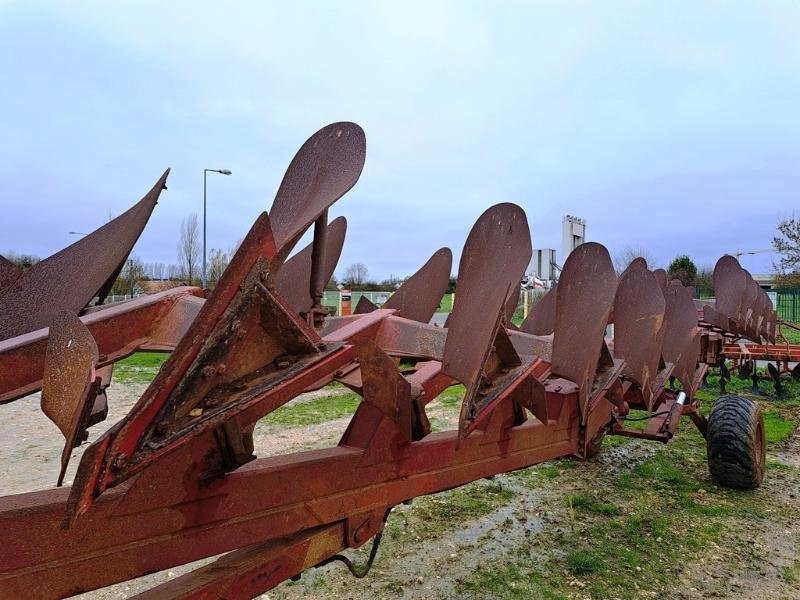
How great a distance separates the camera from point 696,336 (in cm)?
491

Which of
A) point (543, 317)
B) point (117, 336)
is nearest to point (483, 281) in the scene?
point (117, 336)

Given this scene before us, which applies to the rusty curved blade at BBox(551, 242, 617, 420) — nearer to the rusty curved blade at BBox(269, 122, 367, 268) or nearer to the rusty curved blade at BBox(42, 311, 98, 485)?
the rusty curved blade at BBox(269, 122, 367, 268)

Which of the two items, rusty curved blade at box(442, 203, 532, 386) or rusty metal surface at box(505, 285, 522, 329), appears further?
rusty metal surface at box(505, 285, 522, 329)

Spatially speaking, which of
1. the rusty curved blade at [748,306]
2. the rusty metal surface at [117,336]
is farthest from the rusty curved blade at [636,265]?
the rusty curved blade at [748,306]

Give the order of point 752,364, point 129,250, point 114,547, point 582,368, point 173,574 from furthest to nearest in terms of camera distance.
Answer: point 752,364 → point 173,574 → point 582,368 → point 129,250 → point 114,547

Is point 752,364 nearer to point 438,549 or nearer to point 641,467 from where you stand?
point 641,467

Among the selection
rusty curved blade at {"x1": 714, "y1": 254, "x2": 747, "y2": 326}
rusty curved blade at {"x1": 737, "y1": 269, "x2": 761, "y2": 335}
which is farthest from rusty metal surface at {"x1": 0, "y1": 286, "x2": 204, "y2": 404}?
rusty curved blade at {"x1": 737, "y1": 269, "x2": 761, "y2": 335}

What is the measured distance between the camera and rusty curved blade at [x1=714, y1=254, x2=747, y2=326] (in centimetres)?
713

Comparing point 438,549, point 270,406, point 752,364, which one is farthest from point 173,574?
point 752,364

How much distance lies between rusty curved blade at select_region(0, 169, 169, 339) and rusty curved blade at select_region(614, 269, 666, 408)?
9.58ft

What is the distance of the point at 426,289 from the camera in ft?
11.3

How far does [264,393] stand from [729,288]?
7.44 metres

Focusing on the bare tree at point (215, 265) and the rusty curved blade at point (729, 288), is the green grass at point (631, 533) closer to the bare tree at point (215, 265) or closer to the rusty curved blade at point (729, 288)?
the rusty curved blade at point (729, 288)

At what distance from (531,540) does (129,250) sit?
3155 millimetres
